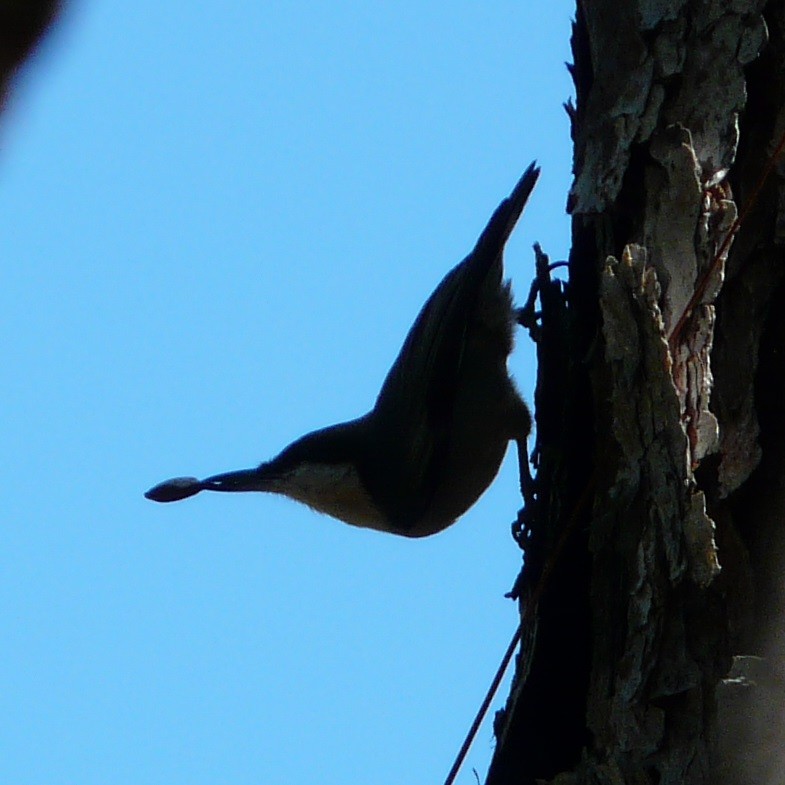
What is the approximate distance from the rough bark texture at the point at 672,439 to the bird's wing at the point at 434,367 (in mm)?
1025

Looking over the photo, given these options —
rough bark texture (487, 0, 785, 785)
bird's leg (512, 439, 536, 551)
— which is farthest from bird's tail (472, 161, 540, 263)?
rough bark texture (487, 0, 785, 785)

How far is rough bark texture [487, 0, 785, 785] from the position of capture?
5.73 ft

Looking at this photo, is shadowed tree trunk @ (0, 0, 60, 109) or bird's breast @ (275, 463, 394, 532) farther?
bird's breast @ (275, 463, 394, 532)

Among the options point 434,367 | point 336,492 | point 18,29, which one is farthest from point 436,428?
point 18,29

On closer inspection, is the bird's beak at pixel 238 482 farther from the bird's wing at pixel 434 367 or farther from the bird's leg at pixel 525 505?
the bird's leg at pixel 525 505

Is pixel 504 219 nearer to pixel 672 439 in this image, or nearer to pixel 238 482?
pixel 238 482

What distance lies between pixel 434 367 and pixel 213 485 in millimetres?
834

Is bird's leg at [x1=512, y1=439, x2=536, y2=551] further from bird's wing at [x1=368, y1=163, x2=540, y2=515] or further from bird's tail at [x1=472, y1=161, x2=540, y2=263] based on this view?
bird's tail at [x1=472, y1=161, x2=540, y2=263]

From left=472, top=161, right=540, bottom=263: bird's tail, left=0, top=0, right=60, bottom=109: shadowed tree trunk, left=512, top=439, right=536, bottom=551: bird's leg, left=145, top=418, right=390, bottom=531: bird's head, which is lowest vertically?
left=512, top=439, right=536, bottom=551: bird's leg

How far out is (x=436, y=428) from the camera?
3449 mm

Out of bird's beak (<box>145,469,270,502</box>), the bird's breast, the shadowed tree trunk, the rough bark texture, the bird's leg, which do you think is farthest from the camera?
Answer: the bird's breast

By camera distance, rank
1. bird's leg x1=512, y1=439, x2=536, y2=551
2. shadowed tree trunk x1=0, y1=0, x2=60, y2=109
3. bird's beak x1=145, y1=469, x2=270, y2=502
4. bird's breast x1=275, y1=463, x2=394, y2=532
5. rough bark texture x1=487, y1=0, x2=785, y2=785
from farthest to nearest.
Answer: bird's breast x1=275, y1=463, x2=394, y2=532
bird's beak x1=145, y1=469, x2=270, y2=502
bird's leg x1=512, y1=439, x2=536, y2=551
rough bark texture x1=487, y1=0, x2=785, y2=785
shadowed tree trunk x1=0, y1=0, x2=60, y2=109

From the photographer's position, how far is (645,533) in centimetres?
185

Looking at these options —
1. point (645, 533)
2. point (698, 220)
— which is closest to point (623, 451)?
point (645, 533)
